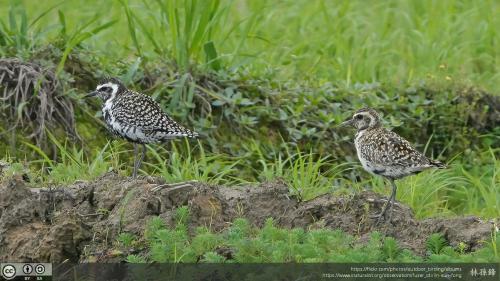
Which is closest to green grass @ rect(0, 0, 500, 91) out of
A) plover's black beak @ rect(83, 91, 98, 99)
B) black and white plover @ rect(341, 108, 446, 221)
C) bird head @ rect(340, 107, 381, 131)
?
plover's black beak @ rect(83, 91, 98, 99)

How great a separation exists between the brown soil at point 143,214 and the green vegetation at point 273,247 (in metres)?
0.17

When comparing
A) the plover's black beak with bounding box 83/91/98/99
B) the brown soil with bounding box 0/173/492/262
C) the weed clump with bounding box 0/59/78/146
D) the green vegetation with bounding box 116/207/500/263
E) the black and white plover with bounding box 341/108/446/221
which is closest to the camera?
the green vegetation with bounding box 116/207/500/263

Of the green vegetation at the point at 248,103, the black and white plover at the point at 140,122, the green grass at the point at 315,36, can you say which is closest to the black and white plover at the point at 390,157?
the green vegetation at the point at 248,103

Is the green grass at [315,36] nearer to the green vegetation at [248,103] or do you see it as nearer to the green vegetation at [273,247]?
the green vegetation at [248,103]

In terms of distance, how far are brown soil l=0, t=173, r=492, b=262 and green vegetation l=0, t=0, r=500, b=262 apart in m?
0.43

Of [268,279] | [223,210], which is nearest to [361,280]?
[268,279]

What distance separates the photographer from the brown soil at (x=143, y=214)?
8.27m

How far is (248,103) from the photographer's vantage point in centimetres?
1180

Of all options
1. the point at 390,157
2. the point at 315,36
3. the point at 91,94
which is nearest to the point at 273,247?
the point at 390,157

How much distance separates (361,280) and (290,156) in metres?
3.63

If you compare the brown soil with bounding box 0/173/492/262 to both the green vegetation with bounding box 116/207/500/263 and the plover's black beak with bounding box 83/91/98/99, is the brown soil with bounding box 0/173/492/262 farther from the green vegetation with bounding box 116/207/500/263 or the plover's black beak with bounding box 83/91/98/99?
the plover's black beak with bounding box 83/91/98/99

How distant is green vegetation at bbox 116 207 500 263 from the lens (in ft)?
25.4

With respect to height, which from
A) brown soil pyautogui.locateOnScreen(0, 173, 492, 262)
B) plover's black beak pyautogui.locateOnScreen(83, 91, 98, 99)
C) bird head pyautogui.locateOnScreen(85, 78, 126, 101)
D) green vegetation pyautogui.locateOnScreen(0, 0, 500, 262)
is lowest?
green vegetation pyautogui.locateOnScreen(0, 0, 500, 262)

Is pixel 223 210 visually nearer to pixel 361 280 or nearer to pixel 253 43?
pixel 361 280
